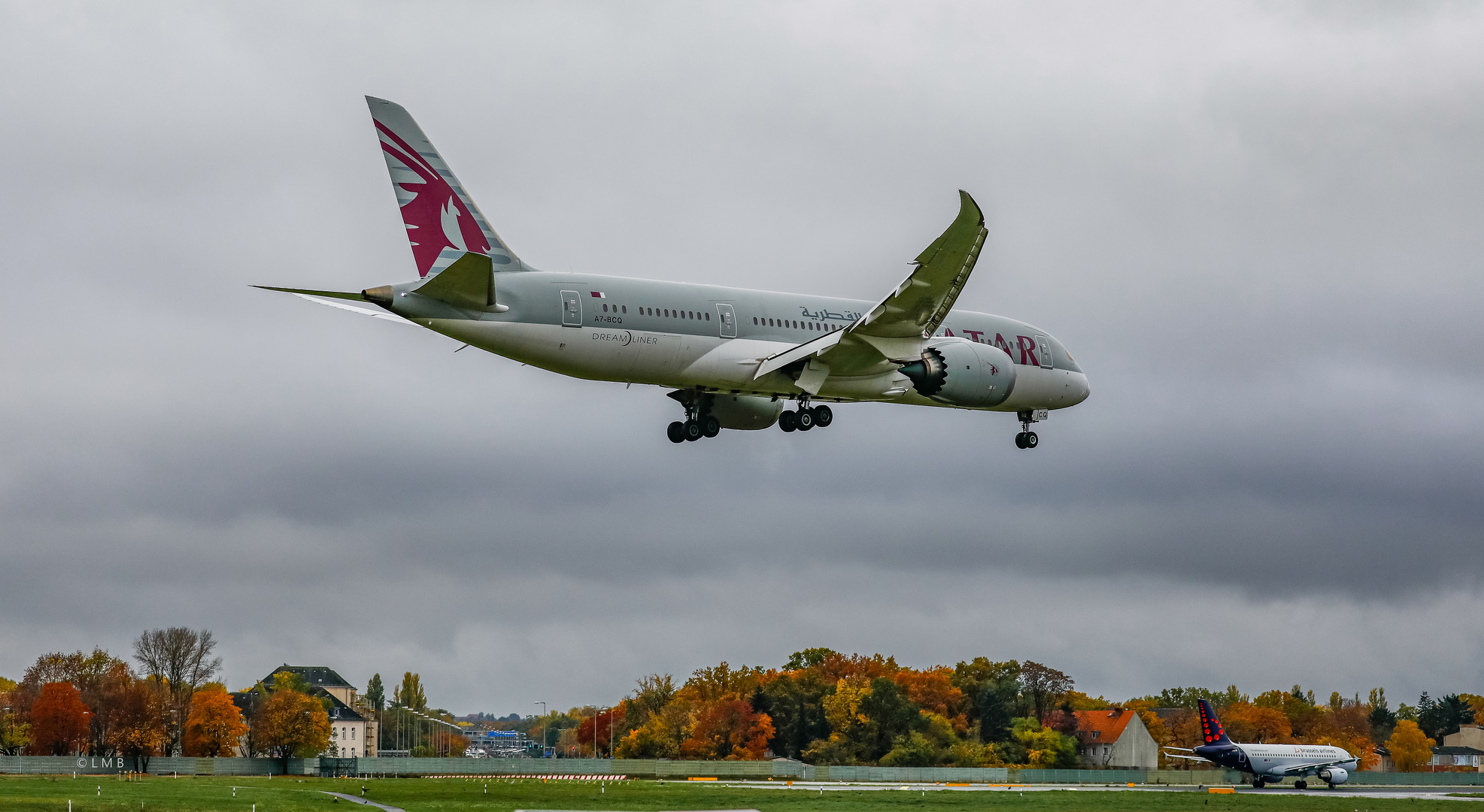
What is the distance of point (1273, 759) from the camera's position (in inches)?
3246

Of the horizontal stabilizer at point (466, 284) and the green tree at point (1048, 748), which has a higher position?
the horizontal stabilizer at point (466, 284)

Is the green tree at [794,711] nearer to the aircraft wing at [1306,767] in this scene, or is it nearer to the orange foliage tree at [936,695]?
the orange foliage tree at [936,695]

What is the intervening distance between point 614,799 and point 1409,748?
9520 cm

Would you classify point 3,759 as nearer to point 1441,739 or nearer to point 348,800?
point 348,800

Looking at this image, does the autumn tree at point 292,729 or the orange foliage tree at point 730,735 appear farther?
the autumn tree at point 292,729

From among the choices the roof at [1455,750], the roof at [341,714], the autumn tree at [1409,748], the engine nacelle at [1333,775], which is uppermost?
the roof at [341,714]

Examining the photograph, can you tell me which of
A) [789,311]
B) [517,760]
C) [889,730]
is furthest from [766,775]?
[789,311]

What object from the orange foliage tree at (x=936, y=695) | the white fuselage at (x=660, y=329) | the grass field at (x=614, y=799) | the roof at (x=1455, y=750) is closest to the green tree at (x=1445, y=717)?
the roof at (x=1455, y=750)

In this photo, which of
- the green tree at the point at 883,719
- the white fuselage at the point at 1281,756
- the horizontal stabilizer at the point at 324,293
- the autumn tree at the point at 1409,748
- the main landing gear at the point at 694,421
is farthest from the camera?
the autumn tree at the point at 1409,748

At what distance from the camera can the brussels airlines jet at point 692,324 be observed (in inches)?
1439

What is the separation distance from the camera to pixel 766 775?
8688 centimetres

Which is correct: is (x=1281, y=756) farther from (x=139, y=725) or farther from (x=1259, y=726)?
(x=139, y=725)

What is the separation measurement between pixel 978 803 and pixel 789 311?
20.0 m

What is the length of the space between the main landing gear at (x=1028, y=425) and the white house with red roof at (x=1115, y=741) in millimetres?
54572
